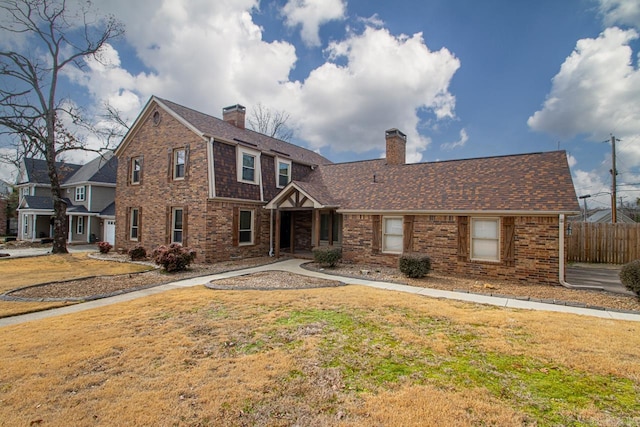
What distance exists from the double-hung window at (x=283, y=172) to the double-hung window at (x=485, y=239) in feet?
34.5

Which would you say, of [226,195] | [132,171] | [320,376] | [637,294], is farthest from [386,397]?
[132,171]

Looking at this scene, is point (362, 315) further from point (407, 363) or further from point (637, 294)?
point (637, 294)

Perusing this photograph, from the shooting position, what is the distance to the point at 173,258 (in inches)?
470

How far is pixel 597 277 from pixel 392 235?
7847mm

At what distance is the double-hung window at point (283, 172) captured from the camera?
1797 cm

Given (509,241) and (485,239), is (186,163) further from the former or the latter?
(509,241)

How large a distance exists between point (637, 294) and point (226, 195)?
48.4 ft

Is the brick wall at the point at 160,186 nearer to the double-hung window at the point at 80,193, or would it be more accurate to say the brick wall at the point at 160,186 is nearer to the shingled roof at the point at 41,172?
the double-hung window at the point at 80,193

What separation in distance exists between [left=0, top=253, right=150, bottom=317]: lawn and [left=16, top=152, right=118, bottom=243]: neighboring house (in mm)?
10223

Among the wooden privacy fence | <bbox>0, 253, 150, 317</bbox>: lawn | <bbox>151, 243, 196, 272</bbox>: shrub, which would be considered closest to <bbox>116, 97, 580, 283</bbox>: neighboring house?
<bbox>151, 243, 196, 272</bbox>: shrub

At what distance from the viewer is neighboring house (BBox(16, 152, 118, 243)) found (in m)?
26.6

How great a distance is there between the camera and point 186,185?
49.8 ft

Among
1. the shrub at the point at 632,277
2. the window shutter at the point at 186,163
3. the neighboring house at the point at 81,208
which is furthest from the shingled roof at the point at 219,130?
the shrub at the point at 632,277

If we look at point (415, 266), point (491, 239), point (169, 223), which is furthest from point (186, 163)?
point (491, 239)
